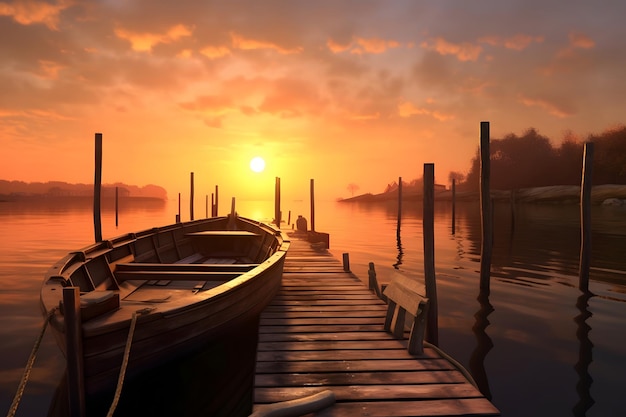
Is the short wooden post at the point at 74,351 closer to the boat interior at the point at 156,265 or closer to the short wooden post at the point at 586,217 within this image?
the boat interior at the point at 156,265

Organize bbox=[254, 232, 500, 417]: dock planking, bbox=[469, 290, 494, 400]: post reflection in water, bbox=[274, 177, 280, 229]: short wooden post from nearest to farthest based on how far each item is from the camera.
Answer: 1. bbox=[254, 232, 500, 417]: dock planking
2. bbox=[469, 290, 494, 400]: post reflection in water
3. bbox=[274, 177, 280, 229]: short wooden post

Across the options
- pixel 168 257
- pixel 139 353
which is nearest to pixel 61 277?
pixel 139 353

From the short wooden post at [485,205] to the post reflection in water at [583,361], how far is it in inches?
99.2

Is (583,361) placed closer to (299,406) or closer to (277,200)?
(299,406)

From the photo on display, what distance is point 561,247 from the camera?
832 inches

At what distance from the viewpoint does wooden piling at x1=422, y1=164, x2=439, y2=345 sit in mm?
6953

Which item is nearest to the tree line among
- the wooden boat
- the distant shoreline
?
the distant shoreline

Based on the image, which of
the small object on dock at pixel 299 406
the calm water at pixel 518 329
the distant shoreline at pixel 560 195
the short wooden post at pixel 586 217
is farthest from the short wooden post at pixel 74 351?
the distant shoreline at pixel 560 195

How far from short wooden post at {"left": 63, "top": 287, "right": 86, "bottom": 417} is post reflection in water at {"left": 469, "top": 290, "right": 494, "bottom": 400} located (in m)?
5.85

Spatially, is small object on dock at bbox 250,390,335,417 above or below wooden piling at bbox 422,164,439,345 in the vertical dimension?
below

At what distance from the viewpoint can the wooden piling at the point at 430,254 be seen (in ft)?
22.8

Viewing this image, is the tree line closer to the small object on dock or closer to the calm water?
the calm water

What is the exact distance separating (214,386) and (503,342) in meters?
6.22

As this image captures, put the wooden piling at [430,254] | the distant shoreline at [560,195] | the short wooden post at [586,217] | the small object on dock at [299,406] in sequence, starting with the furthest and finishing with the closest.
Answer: the distant shoreline at [560,195] < the short wooden post at [586,217] < the wooden piling at [430,254] < the small object on dock at [299,406]
